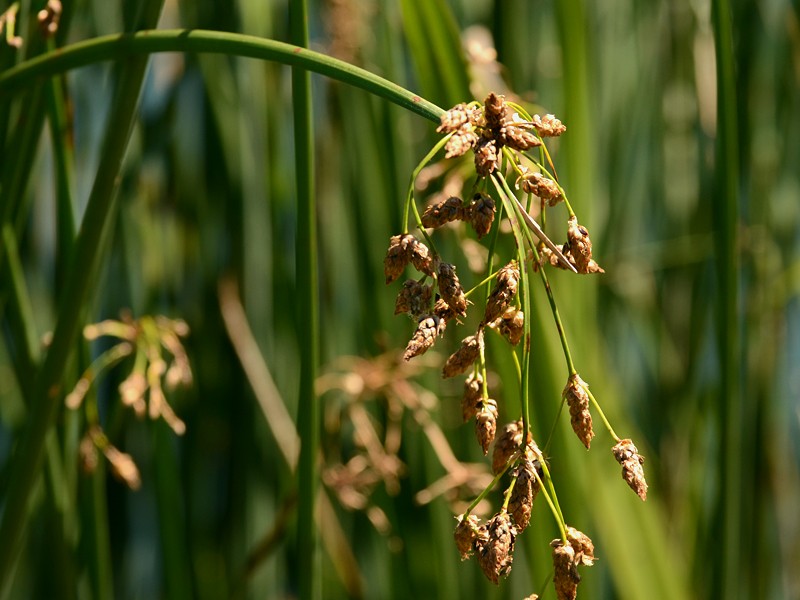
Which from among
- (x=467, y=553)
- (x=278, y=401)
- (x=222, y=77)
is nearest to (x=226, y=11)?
(x=222, y=77)

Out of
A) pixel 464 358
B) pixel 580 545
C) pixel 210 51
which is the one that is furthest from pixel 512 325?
pixel 210 51

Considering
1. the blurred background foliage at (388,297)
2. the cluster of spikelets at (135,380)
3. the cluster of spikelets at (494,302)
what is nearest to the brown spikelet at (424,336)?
the cluster of spikelets at (494,302)

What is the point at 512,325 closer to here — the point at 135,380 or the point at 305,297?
the point at 305,297

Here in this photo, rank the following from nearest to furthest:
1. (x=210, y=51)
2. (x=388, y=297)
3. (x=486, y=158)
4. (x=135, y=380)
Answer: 1. (x=486, y=158)
2. (x=210, y=51)
3. (x=135, y=380)
4. (x=388, y=297)

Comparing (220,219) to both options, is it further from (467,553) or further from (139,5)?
(467,553)

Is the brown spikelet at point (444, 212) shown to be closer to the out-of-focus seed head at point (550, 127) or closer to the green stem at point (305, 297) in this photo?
the out-of-focus seed head at point (550, 127)
